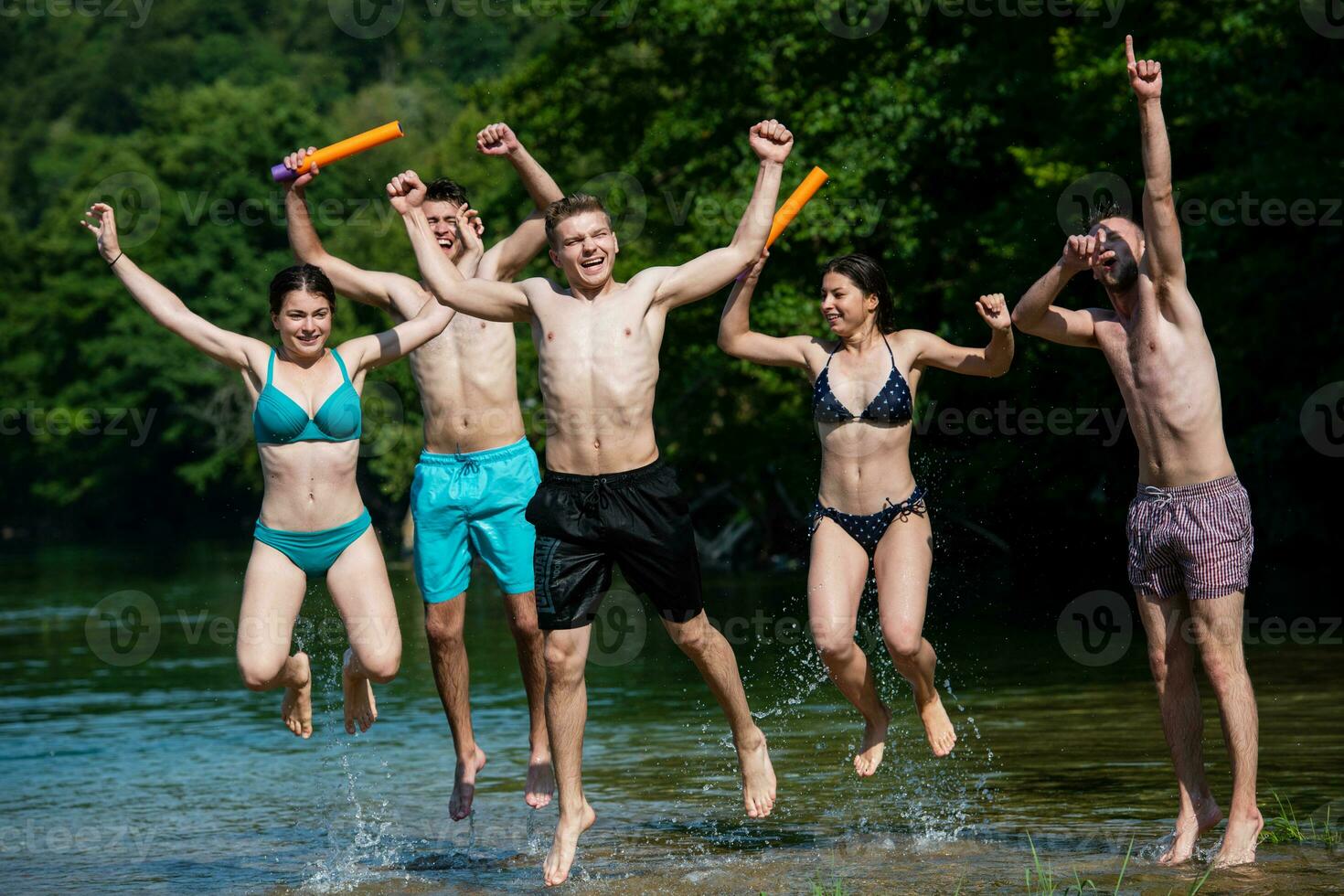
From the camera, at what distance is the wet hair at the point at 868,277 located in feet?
30.0

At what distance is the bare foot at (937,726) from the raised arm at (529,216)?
3.15 m

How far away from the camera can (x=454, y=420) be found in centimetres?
995

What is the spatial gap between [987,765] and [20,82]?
109584 millimetres

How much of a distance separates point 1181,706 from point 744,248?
9.59 feet

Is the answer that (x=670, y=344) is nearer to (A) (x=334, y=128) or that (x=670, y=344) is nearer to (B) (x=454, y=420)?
(B) (x=454, y=420)

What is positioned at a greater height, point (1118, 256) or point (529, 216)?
point (529, 216)

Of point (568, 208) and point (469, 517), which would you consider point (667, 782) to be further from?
point (568, 208)

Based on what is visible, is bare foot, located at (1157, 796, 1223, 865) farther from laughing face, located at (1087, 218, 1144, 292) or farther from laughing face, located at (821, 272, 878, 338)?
laughing face, located at (821, 272, 878, 338)

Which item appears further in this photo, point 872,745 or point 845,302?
point 872,745

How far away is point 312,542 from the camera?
29.8 ft

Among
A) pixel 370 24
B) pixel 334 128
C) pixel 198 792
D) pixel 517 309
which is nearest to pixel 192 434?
pixel 334 128

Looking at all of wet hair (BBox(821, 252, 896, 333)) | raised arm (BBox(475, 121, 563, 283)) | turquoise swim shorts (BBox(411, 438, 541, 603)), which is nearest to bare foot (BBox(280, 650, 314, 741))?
turquoise swim shorts (BBox(411, 438, 541, 603))

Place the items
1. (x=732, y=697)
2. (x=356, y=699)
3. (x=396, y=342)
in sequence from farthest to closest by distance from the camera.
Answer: (x=356, y=699) < (x=396, y=342) < (x=732, y=697)

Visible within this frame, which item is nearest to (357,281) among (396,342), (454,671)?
(396,342)
